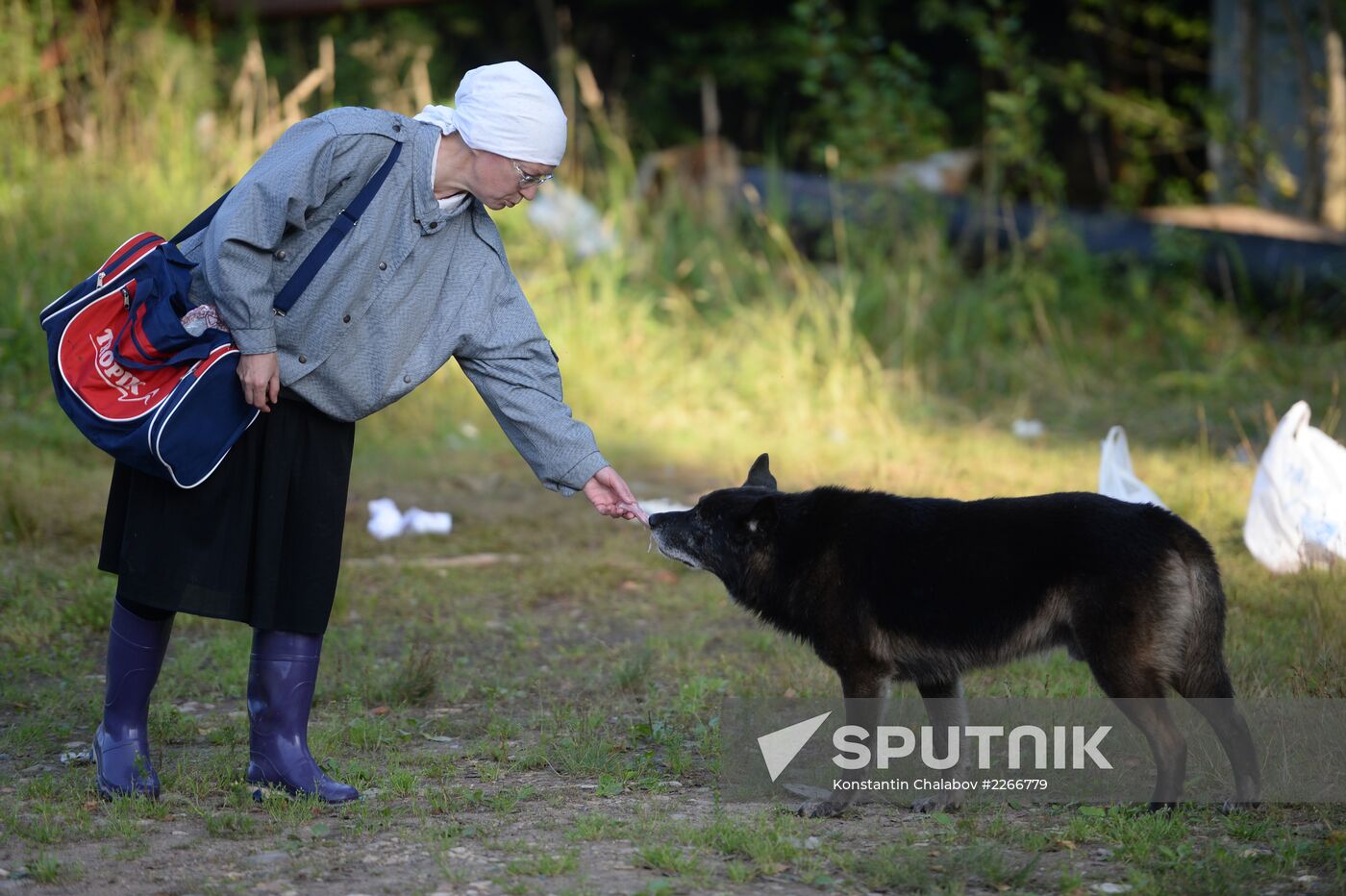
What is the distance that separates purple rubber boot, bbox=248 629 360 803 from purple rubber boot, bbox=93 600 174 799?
26cm

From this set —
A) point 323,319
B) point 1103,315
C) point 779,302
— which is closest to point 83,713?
point 323,319

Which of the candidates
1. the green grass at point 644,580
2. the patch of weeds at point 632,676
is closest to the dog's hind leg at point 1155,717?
the green grass at point 644,580

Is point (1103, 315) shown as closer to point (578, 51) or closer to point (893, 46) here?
point (893, 46)

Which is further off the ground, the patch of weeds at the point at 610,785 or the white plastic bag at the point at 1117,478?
the white plastic bag at the point at 1117,478

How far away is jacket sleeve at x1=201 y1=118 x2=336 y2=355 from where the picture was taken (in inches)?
127

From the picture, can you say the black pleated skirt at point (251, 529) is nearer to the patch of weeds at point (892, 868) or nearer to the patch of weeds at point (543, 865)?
the patch of weeds at point (543, 865)

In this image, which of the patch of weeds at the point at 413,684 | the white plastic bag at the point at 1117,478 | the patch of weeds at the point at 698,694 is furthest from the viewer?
the white plastic bag at the point at 1117,478

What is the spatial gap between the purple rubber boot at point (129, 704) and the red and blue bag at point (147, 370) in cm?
51

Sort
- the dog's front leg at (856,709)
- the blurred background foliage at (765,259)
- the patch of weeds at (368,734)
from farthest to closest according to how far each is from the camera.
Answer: the blurred background foliage at (765,259), the patch of weeds at (368,734), the dog's front leg at (856,709)

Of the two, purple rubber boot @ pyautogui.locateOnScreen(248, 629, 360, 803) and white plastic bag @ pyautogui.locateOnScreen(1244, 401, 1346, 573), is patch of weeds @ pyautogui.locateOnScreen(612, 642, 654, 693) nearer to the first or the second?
purple rubber boot @ pyautogui.locateOnScreen(248, 629, 360, 803)

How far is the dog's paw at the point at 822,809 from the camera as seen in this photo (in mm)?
3672

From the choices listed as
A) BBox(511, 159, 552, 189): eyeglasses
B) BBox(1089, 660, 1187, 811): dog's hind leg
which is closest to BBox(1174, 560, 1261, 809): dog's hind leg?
BBox(1089, 660, 1187, 811): dog's hind leg

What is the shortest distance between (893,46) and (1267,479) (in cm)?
600

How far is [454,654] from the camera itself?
5207 mm
